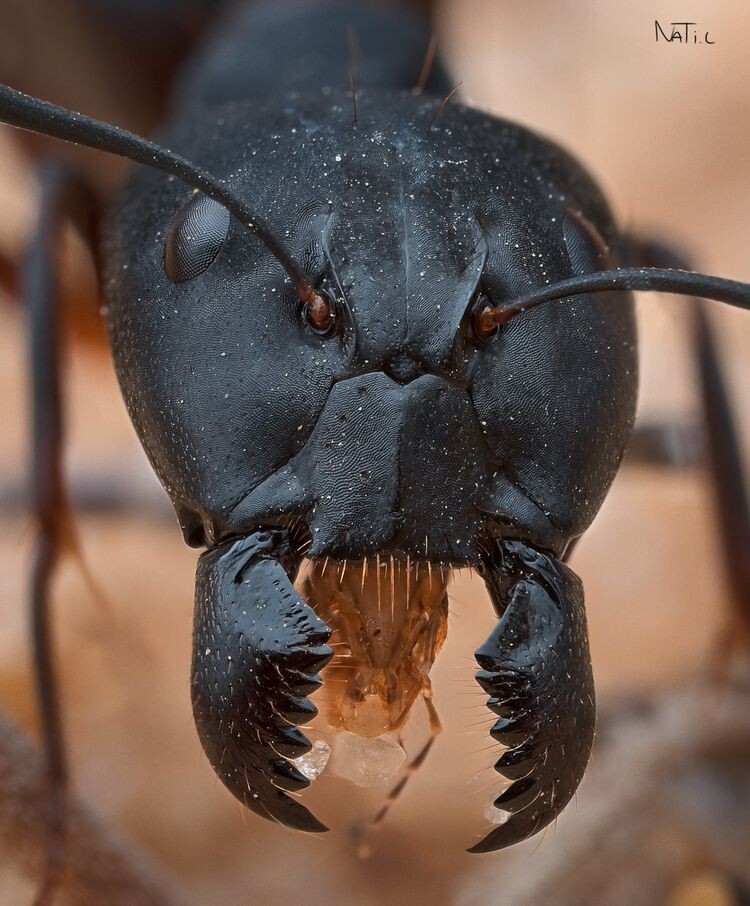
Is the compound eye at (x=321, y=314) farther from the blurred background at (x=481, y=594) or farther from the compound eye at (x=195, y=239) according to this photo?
the blurred background at (x=481, y=594)

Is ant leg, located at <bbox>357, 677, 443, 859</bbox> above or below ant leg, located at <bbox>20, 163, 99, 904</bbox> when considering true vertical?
below

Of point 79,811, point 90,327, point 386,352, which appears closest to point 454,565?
point 386,352

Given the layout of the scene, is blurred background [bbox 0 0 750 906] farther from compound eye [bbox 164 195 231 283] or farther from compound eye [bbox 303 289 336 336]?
compound eye [bbox 164 195 231 283]

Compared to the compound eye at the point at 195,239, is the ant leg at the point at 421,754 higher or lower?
lower

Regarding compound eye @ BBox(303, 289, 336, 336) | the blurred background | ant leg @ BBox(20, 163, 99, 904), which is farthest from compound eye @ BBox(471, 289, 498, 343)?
ant leg @ BBox(20, 163, 99, 904)

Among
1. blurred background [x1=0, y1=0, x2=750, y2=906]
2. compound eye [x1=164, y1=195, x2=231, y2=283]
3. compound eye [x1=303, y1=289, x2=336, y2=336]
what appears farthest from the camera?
blurred background [x1=0, y1=0, x2=750, y2=906]

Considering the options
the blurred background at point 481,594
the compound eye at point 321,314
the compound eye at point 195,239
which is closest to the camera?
the compound eye at point 321,314

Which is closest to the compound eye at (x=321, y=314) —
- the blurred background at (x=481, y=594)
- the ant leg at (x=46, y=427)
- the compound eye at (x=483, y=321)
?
the compound eye at (x=483, y=321)

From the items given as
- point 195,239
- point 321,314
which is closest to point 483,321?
point 321,314
